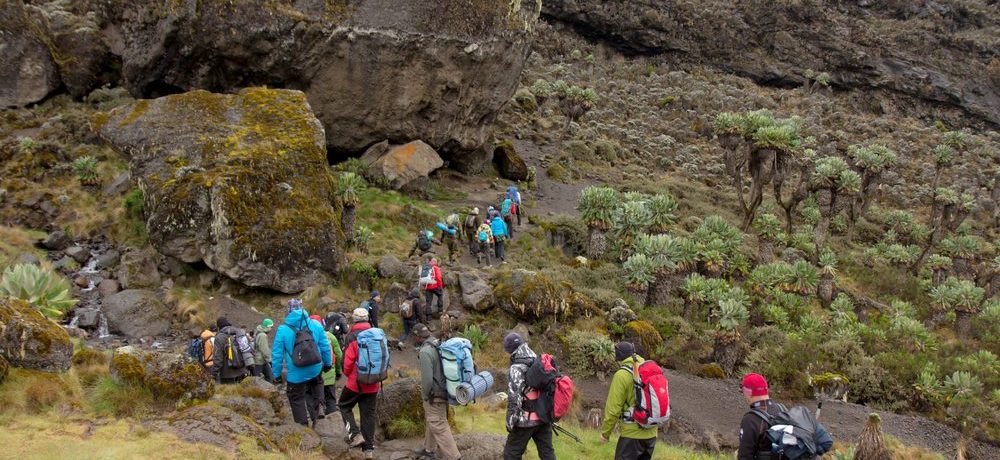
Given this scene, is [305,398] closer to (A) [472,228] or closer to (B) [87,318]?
(B) [87,318]

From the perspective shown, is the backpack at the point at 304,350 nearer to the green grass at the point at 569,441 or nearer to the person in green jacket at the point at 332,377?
the person in green jacket at the point at 332,377

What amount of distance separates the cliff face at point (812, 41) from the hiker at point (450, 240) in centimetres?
4557

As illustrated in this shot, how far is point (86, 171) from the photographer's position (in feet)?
61.9

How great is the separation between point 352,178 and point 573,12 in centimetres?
4706

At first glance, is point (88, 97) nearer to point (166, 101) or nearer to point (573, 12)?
point (166, 101)

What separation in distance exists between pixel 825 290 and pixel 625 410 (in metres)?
20.1

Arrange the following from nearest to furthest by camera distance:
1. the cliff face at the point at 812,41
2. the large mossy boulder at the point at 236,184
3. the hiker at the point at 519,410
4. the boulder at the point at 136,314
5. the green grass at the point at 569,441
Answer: the hiker at the point at 519,410 < the green grass at the point at 569,441 < the boulder at the point at 136,314 < the large mossy boulder at the point at 236,184 < the cliff face at the point at 812,41

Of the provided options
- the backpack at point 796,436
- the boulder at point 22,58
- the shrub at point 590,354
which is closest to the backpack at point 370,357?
the backpack at point 796,436

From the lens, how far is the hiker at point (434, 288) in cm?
1465

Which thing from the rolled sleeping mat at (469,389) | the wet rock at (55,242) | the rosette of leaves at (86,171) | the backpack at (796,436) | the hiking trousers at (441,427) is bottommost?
the wet rock at (55,242)

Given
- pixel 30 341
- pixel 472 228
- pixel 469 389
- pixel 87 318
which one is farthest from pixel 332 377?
pixel 472 228

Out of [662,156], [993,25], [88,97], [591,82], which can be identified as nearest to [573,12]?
[591,82]

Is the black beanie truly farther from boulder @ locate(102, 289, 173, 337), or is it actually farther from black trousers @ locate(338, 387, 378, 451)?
boulder @ locate(102, 289, 173, 337)

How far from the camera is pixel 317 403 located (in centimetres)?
809
